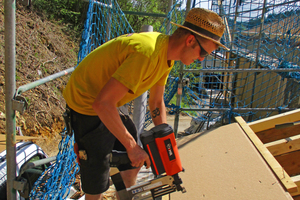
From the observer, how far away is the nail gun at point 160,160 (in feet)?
5.15

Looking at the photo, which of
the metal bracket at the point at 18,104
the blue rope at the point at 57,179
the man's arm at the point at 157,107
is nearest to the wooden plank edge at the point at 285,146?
the man's arm at the point at 157,107

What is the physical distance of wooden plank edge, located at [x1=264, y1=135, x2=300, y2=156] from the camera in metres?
2.33

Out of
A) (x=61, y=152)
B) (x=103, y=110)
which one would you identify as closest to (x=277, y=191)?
(x=103, y=110)

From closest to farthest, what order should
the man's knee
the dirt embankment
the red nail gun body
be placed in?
the red nail gun body
the man's knee
the dirt embankment

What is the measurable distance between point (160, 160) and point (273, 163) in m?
1.14

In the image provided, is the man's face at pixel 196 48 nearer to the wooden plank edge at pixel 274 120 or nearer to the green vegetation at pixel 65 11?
the wooden plank edge at pixel 274 120

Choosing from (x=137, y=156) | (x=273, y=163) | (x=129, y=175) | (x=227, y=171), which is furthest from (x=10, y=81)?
(x=273, y=163)

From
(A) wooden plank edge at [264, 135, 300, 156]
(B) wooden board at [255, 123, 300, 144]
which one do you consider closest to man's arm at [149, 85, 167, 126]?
(A) wooden plank edge at [264, 135, 300, 156]

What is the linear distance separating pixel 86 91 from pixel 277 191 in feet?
5.50

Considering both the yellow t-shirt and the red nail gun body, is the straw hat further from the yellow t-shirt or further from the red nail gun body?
the red nail gun body

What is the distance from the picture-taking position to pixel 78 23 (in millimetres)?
9367

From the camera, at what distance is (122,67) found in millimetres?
1326

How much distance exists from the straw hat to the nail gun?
0.68 meters

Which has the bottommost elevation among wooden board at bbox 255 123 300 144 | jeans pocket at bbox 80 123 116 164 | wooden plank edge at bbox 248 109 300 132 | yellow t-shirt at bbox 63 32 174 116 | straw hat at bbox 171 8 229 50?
wooden board at bbox 255 123 300 144
